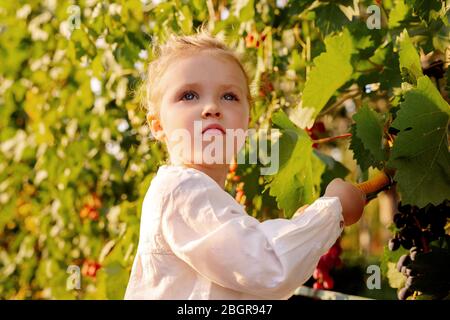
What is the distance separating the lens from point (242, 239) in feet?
3.46

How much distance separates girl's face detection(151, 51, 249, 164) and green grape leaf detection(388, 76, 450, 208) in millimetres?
253

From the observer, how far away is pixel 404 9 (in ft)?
5.74

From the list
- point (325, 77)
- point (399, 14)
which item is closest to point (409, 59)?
point (325, 77)

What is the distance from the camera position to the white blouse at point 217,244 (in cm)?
105

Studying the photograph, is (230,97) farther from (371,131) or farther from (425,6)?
(425,6)

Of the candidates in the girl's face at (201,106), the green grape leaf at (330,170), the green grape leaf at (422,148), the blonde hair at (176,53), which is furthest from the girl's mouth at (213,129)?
the green grape leaf at (330,170)

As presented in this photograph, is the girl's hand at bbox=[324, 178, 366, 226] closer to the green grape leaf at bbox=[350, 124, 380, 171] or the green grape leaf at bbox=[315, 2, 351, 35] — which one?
the green grape leaf at bbox=[350, 124, 380, 171]

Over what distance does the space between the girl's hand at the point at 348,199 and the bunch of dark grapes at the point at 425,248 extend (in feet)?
1.25

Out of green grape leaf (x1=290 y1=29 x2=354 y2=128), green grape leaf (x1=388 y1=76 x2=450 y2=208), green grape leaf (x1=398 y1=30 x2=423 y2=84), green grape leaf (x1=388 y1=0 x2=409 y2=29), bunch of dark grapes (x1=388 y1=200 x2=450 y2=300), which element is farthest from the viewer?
green grape leaf (x1=388 y1=0 x2=409 y2=29)

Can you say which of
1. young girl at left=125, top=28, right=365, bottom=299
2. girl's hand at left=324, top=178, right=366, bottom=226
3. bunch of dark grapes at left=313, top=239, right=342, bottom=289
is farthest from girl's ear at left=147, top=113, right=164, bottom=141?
bunch of dark grapes at left=313, top=239, right=342, bottom=289

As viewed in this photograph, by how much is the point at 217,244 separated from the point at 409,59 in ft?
1.75

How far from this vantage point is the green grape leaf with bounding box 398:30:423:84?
A: 1.38 meters
